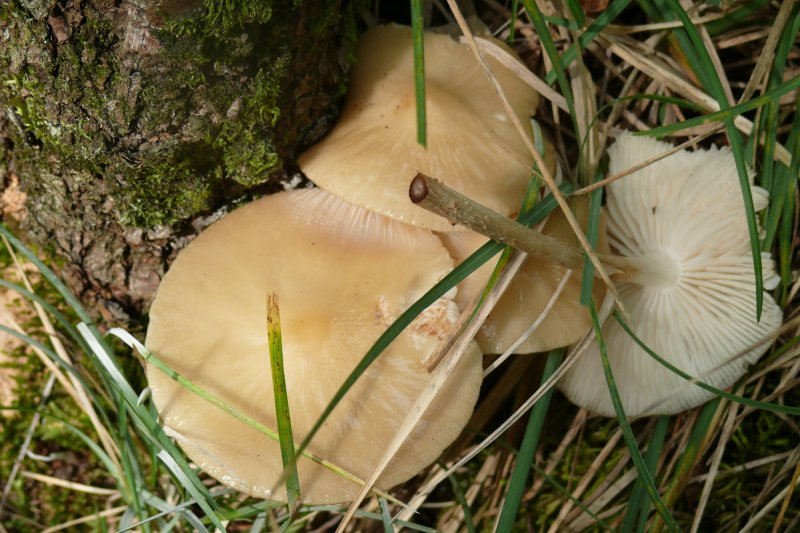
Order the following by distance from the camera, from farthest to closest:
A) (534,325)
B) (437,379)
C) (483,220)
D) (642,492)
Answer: (642,492)
(534,325)
(437,379)
(483,220)

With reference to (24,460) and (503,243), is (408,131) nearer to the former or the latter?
(503,243)

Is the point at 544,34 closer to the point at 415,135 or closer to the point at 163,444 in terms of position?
the point at 415,135

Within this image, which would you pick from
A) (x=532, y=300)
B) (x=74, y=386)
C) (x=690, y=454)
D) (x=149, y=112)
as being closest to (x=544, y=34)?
(x=532, y=300)

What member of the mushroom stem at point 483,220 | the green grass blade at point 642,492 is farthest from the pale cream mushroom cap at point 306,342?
the green grass blade at point 642,492

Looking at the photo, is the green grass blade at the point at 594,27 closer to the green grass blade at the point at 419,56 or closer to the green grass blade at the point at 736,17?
the green grass blade at the point at 736,17

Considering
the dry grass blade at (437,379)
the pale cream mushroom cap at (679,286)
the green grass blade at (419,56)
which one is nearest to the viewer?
the green grass blade at (419,56)
